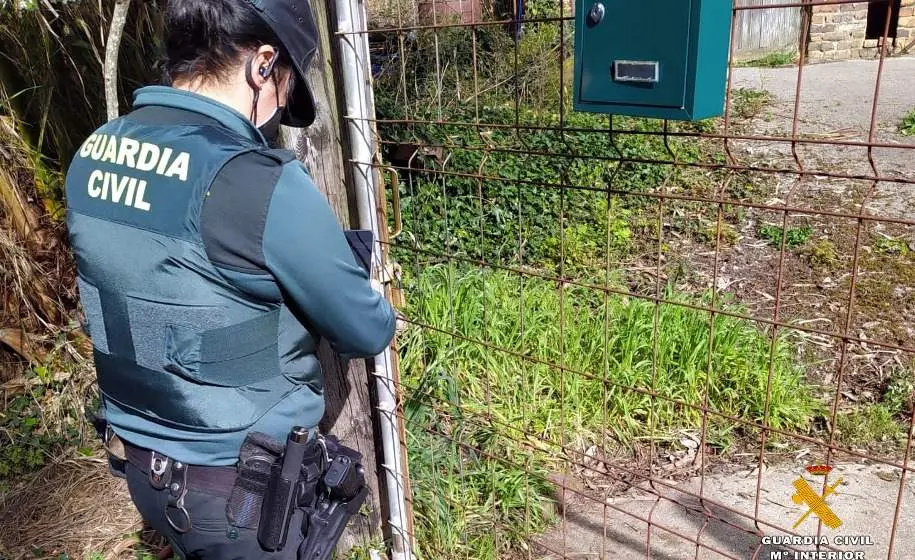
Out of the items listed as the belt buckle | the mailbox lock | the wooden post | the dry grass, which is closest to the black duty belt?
the belt buckle

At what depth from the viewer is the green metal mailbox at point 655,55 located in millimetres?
1450

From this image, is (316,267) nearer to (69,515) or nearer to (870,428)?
(69,515)

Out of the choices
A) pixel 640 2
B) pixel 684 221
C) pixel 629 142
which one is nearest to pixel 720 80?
pixel 640 2

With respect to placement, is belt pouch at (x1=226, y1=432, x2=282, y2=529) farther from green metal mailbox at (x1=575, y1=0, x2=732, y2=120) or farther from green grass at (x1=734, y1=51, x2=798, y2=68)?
green grass at (x1=734, y1=51, x2=798, y2=68)

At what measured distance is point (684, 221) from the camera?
5.48 m

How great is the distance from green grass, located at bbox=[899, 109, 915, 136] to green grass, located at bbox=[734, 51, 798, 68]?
152 centimetres

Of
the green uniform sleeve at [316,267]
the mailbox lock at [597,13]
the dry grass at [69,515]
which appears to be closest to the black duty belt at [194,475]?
the green uniform sleeve at [316,267]

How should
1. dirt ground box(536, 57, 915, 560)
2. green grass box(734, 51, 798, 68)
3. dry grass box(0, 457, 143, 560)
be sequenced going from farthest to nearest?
green grass box(734, 51, 798, 68) → dry grass box(0, 457, 143, 560) → dirt ground box(536, 57, 915, 560)

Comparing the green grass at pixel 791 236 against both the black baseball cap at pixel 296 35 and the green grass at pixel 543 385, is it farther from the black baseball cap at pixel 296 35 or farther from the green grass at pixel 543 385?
the black baseball cap at pixel 296 35

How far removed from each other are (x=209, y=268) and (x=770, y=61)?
274 inches

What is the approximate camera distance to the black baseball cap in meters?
1.63

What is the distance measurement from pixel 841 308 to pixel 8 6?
4.91 m

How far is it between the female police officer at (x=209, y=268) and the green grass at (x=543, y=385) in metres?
1.21

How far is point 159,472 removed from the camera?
1.77m
